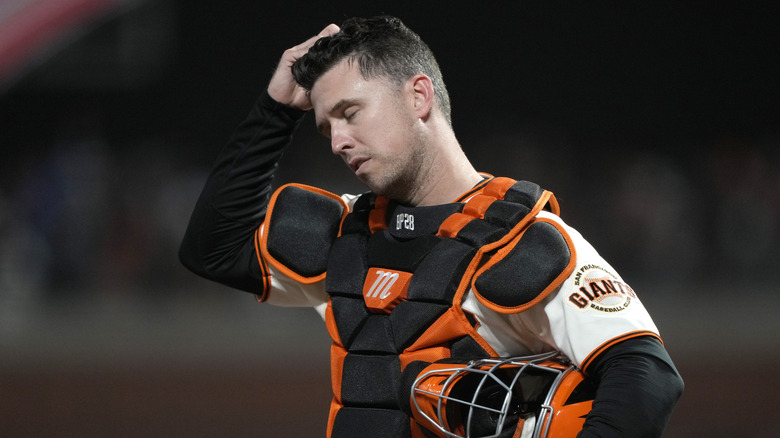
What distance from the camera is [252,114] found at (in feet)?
5.03

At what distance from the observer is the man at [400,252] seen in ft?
3.87

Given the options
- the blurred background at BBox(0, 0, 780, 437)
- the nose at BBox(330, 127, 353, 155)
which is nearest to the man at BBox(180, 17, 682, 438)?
the nose at BBox(330, 127, 353, 155)

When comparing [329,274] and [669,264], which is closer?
[329,274]

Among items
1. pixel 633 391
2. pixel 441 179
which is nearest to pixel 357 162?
pixel 441 179

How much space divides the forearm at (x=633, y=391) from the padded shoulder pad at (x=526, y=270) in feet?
0.44

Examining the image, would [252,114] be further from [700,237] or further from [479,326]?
[700,237]

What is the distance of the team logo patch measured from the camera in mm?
1188

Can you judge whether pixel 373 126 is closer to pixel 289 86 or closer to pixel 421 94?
pixel 421 94

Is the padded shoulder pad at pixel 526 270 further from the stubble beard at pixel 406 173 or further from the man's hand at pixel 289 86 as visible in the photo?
the man's hand at pixel 289 86

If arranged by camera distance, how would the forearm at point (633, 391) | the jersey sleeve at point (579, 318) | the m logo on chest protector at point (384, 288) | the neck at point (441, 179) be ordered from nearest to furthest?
the forearm at point (633, 391)
the jersey sleeve at point (579, 318)
the m logo on chest protector at point (384, 288)
the neck at point (441, 179)

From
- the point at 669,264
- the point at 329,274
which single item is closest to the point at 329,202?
the point at 329,274

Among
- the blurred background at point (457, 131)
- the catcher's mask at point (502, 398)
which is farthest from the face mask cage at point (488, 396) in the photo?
the blurred background at point (457, 131)

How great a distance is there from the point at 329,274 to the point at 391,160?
24cm

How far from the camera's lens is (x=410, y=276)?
133 centimetres
